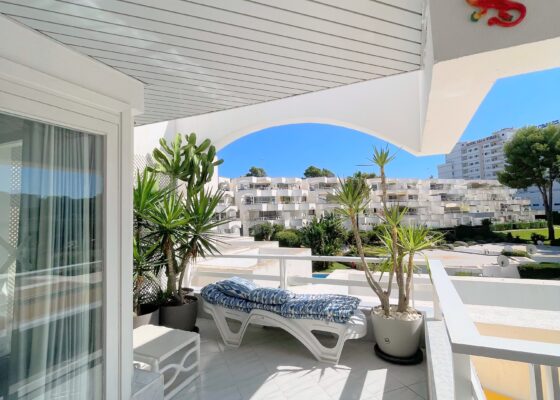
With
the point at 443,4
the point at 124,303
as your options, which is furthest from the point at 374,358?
the point at 443,4

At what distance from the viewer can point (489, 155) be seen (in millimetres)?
12570

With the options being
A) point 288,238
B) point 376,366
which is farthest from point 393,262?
point 288,238

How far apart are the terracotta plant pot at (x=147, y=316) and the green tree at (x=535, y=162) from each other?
41.6 ft

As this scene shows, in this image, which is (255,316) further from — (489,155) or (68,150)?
(489,155)

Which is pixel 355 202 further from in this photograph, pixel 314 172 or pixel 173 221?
pixel 314 172

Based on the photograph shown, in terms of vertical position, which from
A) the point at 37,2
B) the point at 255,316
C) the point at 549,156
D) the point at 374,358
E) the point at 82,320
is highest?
the point at 549,156

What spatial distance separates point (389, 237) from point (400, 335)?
3.27 feet

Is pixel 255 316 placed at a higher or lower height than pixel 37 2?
lower

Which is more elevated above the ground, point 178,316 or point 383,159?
point 383,159

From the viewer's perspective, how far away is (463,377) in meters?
1.13

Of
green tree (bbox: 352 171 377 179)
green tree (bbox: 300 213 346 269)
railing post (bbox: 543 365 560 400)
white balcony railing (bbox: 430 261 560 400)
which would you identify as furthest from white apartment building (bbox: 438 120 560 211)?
railing post (bbox: 543 365 560 400)

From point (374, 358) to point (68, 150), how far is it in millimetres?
3283

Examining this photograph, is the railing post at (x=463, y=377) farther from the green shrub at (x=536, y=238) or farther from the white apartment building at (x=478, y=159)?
the green shrub at (x=536, y=238)

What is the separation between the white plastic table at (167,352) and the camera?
2357 millimetres
